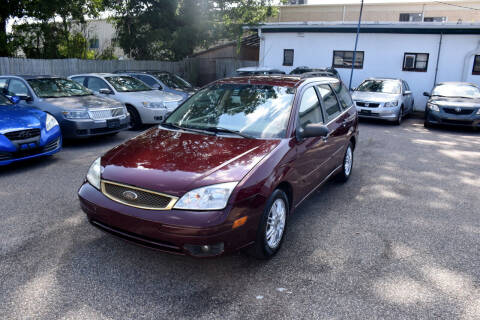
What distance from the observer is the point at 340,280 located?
3342 mm

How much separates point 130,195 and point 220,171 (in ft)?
2.49

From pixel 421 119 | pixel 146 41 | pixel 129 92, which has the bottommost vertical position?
pixel 421 119

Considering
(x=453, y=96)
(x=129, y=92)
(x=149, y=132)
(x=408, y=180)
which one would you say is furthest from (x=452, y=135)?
(x=149, y=132)

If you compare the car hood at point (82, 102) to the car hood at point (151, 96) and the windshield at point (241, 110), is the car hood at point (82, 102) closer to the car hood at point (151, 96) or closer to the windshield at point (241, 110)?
the car hood at point (151, 96)

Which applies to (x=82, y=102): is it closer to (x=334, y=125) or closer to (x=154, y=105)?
(x=154, y=105)

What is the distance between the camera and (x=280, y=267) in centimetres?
354

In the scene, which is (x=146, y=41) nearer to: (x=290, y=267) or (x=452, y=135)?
(x=452, y=135)

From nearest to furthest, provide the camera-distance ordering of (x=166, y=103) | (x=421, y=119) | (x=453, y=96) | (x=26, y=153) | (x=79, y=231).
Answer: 1. (x=79, y=231)
2. (x=26, y=153)
3. (x=166, y=103)
4. (x=453, y=96)
5. (x=421, y=119)

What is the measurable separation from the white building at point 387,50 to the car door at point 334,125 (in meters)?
14.0

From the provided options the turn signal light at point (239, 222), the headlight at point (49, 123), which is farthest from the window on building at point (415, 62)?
the turn signal light at point (239, 222)

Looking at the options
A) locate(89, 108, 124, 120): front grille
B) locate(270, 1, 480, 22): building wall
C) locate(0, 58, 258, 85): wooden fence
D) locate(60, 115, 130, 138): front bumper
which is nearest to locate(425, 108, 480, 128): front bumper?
locate(89, 108, 124, 120): front grille

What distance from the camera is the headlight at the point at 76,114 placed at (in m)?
8.00

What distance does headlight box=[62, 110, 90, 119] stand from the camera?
26.2ft

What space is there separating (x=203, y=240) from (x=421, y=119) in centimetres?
1414
